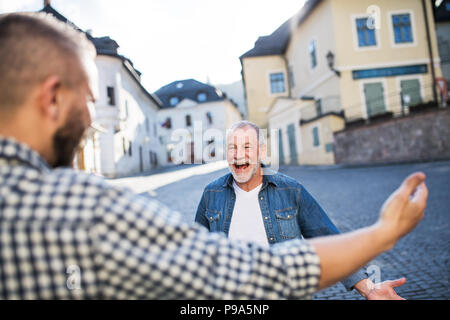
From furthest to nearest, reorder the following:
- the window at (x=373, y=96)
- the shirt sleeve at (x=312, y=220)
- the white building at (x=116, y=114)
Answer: the white building at (x=116, y=114)
the window at (x=373, y=96)
the shirt sleeve at (x=312, y=220)

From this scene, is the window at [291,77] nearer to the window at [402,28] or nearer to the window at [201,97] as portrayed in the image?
the window at [402,28]

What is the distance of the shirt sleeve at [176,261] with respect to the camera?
71 cm

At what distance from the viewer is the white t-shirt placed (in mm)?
2076

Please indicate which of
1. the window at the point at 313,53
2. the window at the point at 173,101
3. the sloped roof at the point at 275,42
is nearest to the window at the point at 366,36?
the window at the point at 313,53

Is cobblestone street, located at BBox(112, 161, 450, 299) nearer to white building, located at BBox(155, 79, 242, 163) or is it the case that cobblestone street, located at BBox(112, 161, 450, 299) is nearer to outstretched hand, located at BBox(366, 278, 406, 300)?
outstretched hand, located at BBox(366, 278, 406, 300)

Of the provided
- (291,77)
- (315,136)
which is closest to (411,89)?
(315,136)

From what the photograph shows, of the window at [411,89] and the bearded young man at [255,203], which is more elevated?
the window at [411,89]

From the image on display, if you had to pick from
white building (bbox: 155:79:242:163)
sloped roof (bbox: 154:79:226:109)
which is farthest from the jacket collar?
sloped roof (bbox: 154:79:226:109)

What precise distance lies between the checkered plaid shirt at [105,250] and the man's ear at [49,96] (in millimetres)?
97

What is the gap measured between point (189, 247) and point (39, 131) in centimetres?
44

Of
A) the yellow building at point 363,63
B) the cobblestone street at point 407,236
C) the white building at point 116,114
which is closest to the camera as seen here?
the cobblestone street at point 407,236

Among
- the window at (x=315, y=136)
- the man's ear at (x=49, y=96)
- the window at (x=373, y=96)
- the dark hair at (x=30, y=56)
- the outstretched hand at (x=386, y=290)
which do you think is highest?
the window at (x=373, y=96)

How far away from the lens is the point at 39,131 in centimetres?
76

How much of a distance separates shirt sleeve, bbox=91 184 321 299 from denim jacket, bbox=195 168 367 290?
1.25m
